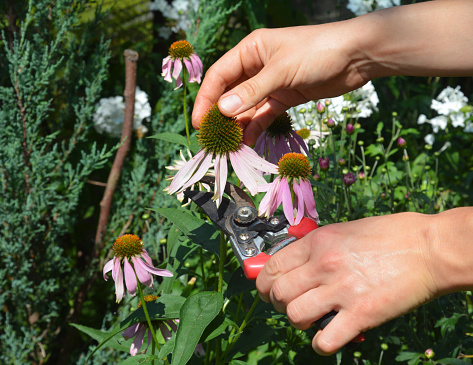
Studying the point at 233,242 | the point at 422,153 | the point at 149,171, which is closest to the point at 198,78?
the point at 233,242

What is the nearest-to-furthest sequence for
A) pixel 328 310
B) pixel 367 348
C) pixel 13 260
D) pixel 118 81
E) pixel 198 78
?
1. pixel 328 310
2. pixel 198 78
3. pixel 367 348
4. pixel 13 260
5. pixel 118 81

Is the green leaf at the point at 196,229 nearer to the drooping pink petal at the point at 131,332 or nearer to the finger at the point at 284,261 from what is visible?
the finger at the point at 284,261

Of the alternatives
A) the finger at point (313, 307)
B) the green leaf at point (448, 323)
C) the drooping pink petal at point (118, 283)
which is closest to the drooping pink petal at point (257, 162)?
the finger at point (313, 307)

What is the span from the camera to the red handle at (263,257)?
96 centimetres

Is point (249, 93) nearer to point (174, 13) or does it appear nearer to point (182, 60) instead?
point (182, 60)

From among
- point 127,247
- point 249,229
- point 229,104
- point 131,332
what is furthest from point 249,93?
point 131,332

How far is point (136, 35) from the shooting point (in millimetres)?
3082

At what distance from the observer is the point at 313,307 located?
0.87 metres

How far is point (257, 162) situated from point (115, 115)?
1.44 m

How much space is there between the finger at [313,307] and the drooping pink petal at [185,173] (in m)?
0.32

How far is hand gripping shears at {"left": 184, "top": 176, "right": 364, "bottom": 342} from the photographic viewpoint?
991mm

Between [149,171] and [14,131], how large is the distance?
0.65 m

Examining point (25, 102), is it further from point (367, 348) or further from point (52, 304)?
point (367, 348)

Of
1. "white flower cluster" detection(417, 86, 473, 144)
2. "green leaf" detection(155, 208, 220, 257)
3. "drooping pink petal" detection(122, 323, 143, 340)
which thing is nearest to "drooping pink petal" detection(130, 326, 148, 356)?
"drooping pink petal" detection(122, 323, 143, 340)
